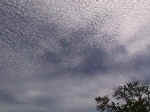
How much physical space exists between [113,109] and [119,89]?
16.1 ft

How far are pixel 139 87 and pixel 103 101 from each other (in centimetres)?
906

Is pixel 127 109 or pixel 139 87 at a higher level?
pixel 139 87

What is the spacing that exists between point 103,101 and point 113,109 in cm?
309

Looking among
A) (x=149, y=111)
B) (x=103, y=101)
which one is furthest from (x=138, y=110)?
(x=103, y=101)

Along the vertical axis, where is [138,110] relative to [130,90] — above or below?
below

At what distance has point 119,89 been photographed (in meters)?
75.8

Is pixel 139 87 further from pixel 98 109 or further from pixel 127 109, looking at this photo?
pixel 98 109

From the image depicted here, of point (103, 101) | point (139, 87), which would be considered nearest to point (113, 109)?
point (103, 101)

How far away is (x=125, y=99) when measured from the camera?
7456 cm

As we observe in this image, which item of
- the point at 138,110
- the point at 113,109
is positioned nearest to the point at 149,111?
the point at 138,110

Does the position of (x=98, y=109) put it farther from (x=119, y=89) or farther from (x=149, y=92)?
(x=149, y=92)

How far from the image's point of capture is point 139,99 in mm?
73438

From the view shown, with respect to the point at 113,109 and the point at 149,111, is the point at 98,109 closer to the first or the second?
the point at 113,109

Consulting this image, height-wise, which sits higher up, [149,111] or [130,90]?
[130,90]
